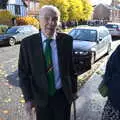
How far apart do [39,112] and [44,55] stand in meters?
0.67

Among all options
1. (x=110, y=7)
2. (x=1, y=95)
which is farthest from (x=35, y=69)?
(x=110, y=7)

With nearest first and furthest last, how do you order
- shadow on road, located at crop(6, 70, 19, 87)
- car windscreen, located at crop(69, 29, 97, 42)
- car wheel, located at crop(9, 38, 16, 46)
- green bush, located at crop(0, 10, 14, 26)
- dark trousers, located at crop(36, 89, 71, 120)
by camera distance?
dark trousers, located at crop(36, 89, 71, 120) → shadow on road, located at crop(6, 70, 19, 87) → car windscreen, located at crop(69, 29, 97, 42) → car wheel, located at crop(9, 38, 16, 46) → green bush, located at crop(0, 10, 14, 26)

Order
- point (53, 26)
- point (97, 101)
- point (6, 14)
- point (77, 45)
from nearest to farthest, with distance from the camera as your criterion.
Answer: point (53, 26) < point (97, 101) < point (77, 45) < point (6, 14)

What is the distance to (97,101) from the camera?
25.4ft

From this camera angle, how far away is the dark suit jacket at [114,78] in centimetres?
378

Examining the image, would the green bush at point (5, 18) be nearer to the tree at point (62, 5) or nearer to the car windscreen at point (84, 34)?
the tree at point (62, 5)

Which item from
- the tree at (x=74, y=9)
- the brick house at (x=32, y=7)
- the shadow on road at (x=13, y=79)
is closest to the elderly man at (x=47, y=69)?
the shadow on road at (x=13, y=79)

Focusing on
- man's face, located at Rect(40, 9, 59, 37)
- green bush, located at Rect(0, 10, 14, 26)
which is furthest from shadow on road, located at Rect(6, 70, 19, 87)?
green bush, located at Rect(0, 10, 14, 26)

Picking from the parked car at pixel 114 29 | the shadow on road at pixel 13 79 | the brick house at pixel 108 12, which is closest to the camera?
the shadow on road at pixel 13 79

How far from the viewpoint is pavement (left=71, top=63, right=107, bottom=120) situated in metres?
6.70

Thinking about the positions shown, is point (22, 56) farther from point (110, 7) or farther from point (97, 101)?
point (110, 7)

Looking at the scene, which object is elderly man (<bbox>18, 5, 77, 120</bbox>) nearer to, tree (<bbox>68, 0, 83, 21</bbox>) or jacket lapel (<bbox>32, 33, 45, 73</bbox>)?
jacket lapel (<bbox>32, 33, 45, 73</bbox>)

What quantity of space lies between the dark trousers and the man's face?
0.69 m

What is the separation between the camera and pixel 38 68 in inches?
150
